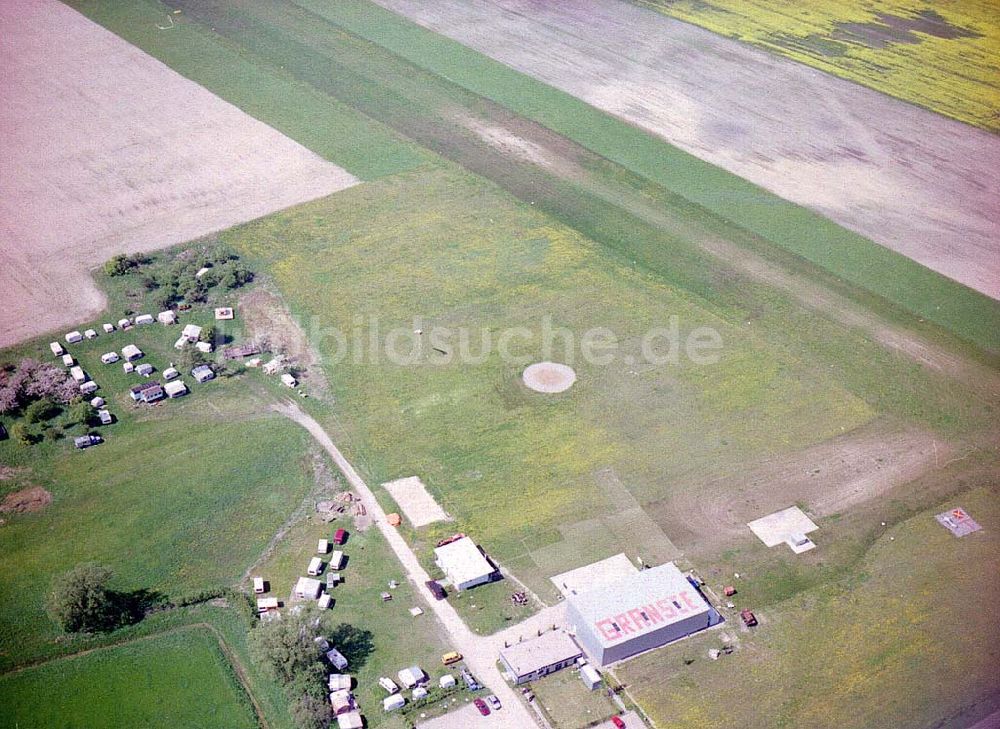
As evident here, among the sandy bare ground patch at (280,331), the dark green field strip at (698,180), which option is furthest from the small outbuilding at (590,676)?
the dark green field strip at (698,180)

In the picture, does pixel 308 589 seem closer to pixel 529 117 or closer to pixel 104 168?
pixel 104 168

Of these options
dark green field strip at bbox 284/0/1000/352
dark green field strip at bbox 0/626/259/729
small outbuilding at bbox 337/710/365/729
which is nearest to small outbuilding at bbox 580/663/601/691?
small outbuilding at bbox 337/710/365/729

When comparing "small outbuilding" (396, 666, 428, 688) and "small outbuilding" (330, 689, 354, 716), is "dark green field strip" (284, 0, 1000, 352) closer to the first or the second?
"small outbuilding" (396, 666, 428, 688)

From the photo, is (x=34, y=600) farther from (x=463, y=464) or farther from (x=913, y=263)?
(x=913, y=263)

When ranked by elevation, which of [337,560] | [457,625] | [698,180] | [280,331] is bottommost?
[457,625]


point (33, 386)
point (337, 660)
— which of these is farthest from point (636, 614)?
point (33, 386)

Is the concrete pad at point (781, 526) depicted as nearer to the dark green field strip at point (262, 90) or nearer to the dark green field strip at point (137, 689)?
the dark green field strip at point (137, 689)
